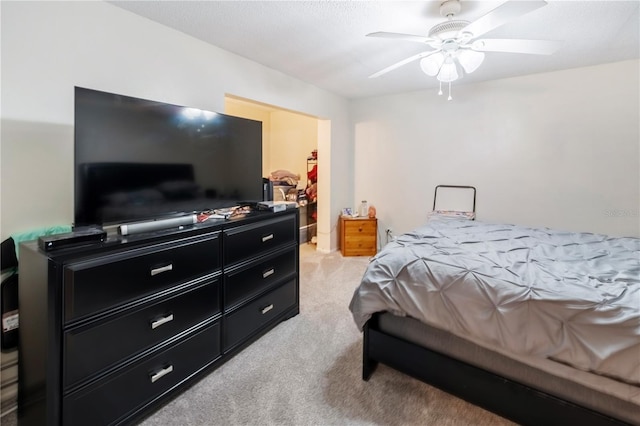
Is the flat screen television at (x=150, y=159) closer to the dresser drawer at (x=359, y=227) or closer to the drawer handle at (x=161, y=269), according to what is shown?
→ the drawer handle at (x=161, y=269)

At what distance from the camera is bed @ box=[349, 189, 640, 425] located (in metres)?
1.16

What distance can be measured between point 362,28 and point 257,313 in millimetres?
2205

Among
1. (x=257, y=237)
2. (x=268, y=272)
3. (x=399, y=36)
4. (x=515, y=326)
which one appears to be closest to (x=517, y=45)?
(x=399, y=36)

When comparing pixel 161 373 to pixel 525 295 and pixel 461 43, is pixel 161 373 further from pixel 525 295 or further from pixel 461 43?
pixel 461 43

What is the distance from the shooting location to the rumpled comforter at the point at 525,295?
3.80 feet

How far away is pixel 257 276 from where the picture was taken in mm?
2100

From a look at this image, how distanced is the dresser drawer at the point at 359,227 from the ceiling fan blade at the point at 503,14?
2.77 metres

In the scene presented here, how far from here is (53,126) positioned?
1648mm

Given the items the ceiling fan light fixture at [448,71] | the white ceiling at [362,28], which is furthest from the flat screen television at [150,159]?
the ceiling fan light fixture at [448,71]

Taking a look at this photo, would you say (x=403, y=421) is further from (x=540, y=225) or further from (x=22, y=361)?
(x=540, y=225)

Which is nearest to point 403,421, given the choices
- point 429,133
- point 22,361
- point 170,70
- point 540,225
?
point 22,361

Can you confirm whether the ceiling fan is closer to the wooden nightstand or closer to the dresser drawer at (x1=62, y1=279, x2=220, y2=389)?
the dresser drawer at (x1=62, y1=279, x2=220, y2=389)

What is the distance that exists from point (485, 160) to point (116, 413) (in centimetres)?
402

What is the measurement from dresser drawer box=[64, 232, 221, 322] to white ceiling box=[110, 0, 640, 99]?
1502 millimetres
